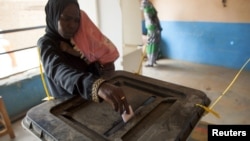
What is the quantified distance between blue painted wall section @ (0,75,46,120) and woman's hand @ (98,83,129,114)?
6.74ft

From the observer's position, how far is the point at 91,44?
3.63ft

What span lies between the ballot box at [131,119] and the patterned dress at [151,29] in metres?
3.36

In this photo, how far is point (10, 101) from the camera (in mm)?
2369

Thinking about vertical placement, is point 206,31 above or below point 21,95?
above

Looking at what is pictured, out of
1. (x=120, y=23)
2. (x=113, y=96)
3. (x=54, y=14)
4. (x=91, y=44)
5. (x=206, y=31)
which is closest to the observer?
(x=113, y=96)

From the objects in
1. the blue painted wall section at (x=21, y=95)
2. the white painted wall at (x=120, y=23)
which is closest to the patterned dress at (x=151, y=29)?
the white painted wall at (x=120, y=23)

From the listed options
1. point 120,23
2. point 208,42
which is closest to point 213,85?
point 208,42

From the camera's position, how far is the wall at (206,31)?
383 centimetres

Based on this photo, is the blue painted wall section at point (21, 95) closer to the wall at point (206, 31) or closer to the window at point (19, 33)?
the window at point (19, 33)

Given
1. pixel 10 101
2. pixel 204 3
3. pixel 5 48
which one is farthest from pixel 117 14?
pixel 204 3

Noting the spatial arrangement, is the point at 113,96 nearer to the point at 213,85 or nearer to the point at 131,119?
the point at 131,119

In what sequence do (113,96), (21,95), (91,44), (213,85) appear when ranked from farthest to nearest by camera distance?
1. (213,85)
2. (21,95)
3. (91,44)
4. (113,96)

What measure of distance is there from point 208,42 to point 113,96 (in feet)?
13.4

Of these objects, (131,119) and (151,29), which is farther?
(151,29)
